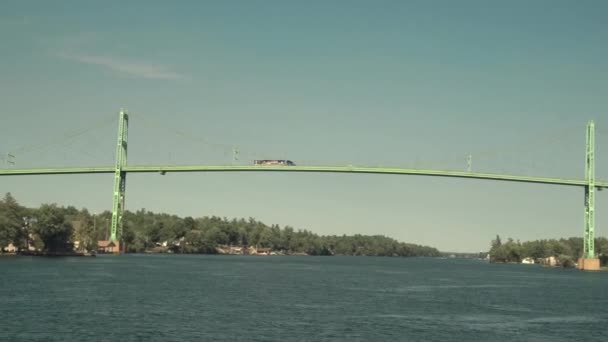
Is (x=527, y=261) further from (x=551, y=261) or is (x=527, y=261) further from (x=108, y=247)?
(x=108, y=247)

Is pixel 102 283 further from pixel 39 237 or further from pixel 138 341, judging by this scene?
pixel 39 237

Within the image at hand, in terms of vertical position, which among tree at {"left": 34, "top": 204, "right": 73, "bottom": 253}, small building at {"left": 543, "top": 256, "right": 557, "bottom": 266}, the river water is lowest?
the river water

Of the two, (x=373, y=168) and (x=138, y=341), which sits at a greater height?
(x=373, y=168)

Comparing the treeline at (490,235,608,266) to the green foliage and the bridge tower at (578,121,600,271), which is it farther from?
the green foliage

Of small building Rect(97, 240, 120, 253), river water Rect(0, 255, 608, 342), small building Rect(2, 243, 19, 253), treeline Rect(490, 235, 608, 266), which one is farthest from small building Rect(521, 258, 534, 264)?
river water Rect(0, 255, 608, 342)

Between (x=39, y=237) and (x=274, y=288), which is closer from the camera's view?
(x=274, y=288)

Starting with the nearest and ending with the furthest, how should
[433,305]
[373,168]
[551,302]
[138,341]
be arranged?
[138,341] < [433,305] < [551,302] < [373,168]

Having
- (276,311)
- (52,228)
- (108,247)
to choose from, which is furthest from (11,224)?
(276,311)

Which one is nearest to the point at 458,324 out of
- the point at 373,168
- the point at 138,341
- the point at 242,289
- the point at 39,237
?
the point at 138,341
